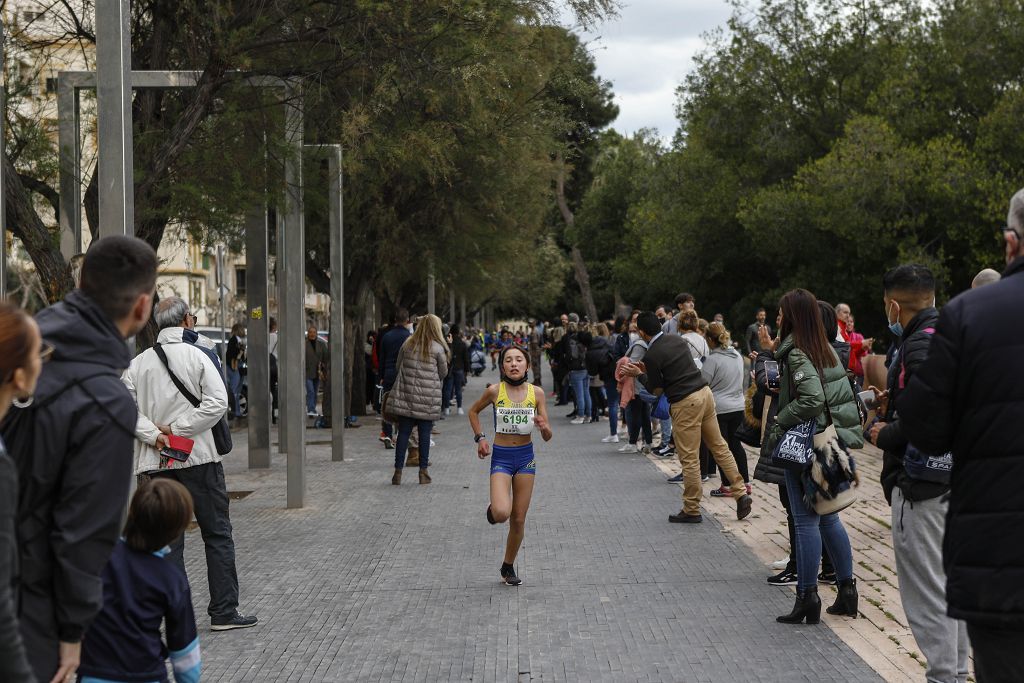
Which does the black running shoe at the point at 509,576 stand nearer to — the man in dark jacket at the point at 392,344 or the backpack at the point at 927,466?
the backpack at the point at 927,466

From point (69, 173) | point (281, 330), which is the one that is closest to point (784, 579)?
point (69, 173)

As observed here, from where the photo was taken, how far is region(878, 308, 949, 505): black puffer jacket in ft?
17.1

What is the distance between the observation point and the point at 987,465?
335cm

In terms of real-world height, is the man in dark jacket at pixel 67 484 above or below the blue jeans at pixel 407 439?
above

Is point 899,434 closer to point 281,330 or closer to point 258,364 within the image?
point 281,330

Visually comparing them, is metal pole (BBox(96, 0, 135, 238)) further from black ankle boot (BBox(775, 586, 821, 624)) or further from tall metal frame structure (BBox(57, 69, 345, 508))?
black ankle boot (BBox(775, 586, 821, 624))

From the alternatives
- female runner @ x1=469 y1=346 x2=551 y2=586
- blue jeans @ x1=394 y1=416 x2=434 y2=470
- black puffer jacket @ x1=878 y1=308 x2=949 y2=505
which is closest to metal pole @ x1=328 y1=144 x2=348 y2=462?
blue jeans @ x1=394 y1=416 x2=434 y2=470

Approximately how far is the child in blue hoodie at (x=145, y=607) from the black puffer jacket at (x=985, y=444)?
233 cm

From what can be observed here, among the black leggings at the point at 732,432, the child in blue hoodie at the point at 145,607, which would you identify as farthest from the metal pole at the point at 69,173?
the child in blue hoodie at the point at 145,607

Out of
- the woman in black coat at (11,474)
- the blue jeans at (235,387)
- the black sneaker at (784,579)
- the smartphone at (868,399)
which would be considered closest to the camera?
the woman in black coat at (11,474)

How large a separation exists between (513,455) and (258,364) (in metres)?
8.02

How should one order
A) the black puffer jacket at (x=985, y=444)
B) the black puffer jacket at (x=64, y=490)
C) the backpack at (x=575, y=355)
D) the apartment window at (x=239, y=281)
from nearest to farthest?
the black puffer jacket at (x=64, y=490)
the black puffer jacket at (x=985, y=444)
the backpack at (x=575, y=355)
the apartment window at (x=239, y=281)

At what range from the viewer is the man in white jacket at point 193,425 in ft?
23.1

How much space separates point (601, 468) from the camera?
15.7m
